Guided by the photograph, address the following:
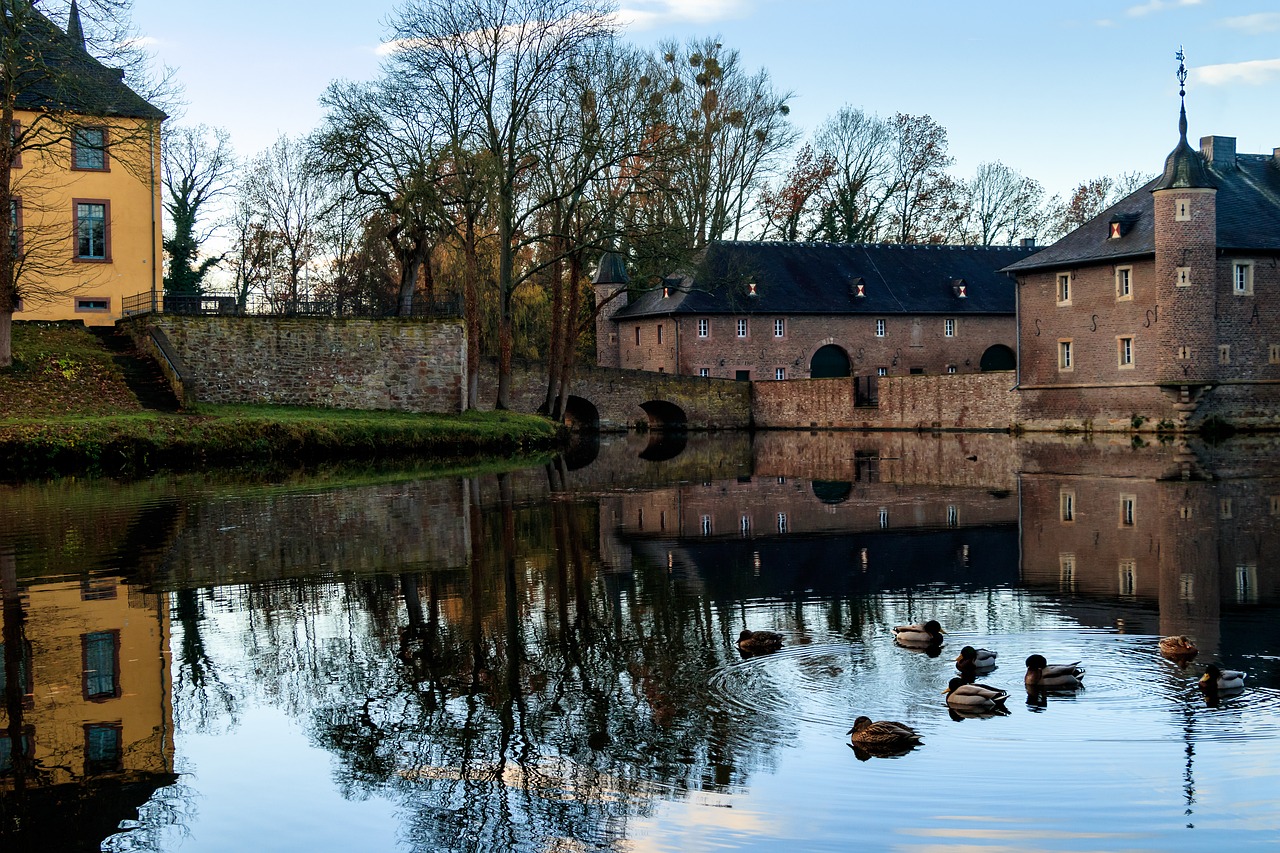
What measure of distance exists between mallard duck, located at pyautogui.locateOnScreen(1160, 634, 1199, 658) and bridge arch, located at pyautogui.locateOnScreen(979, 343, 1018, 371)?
1897 inches

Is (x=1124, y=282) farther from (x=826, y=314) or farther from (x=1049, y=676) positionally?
(x=1049, y=676)

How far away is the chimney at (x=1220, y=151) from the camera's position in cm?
3809

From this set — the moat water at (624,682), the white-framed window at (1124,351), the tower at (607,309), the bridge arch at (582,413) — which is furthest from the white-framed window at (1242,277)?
the tower at (607,309)

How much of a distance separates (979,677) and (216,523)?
10.4m

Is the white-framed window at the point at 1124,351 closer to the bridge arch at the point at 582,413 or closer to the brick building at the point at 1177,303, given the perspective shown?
the brick building at the point at 1177,303

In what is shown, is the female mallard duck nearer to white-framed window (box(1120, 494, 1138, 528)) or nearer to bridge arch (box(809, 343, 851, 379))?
white-framed window (box(1120, 494, 1138, 528))

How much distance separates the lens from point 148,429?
84.8ft

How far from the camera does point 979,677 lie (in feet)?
24.7

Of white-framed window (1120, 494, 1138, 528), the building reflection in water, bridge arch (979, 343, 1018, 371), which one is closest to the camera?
the building reflection in water

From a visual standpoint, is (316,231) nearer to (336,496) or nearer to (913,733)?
(336,496)

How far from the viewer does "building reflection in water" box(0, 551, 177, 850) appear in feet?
17.9

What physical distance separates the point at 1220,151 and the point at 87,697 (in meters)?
38.2

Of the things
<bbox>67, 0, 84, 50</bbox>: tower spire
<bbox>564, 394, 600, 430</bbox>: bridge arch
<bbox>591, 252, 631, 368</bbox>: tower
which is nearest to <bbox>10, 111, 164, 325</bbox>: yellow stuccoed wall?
<bbox>67, 0, 84, 50</bbox>: tower spire

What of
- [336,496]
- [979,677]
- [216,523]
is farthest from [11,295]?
[979,677]
